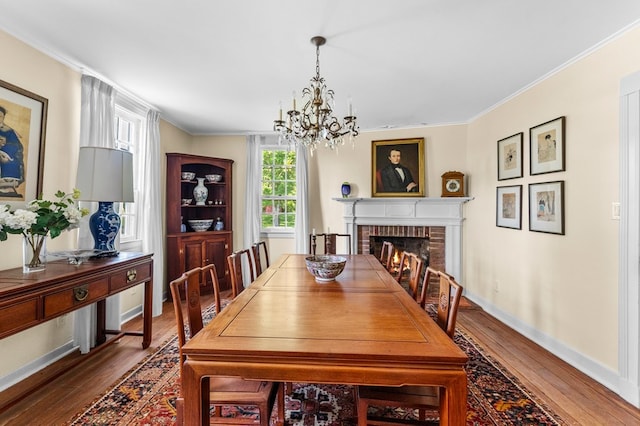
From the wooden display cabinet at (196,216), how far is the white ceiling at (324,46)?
43.5 inches

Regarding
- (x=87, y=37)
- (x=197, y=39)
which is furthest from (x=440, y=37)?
(x=87, y=37)

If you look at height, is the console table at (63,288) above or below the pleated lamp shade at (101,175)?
below

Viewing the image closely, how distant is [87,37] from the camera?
2.24m

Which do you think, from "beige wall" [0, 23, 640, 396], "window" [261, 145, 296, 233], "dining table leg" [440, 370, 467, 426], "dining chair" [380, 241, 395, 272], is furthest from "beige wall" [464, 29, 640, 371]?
"window" [261, 145, 296, 233]

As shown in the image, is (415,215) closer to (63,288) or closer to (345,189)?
(345,189)

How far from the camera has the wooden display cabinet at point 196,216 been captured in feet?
13.7

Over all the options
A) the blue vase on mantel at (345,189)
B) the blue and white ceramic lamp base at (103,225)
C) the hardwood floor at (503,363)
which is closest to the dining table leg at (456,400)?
the hardwood floor at (503,363)

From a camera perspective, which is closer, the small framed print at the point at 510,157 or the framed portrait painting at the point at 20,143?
the framed portrait painting at the point at 20,143

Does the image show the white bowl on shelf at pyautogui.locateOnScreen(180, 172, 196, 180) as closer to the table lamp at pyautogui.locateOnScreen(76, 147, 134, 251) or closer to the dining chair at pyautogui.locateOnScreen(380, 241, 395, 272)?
the table lamp at pyautogui.locateOnScreen(76, 147, 134, 251)

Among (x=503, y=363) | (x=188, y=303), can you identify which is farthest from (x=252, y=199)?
(x=503, y=363)

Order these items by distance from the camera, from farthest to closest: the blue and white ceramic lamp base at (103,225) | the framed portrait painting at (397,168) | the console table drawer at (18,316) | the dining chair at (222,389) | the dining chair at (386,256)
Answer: the framed portrait painting at (397,168), the dining chair at (386,256), the blue and white ceramic lamp base at (103,225), the console table drawer at (18,316), the dining chair at (222,389)

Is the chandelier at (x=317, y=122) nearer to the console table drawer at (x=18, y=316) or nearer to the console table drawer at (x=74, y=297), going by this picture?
the console table drawer at (x=74, y=297)

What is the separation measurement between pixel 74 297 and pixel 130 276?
538mm

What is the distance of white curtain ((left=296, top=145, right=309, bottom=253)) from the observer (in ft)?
15.6
